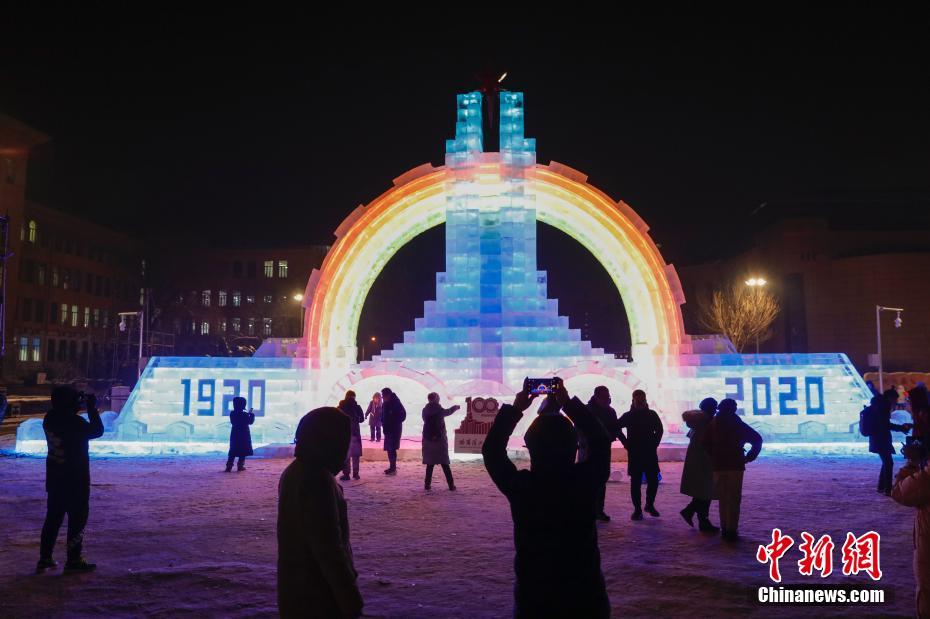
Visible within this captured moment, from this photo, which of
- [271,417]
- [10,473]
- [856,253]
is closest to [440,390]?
[271,417]

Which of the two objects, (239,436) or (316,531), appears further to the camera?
(239,436)

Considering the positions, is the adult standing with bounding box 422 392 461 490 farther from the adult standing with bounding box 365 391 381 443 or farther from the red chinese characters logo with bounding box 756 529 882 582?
the red chinese characters logo with bounding box 756 529 882 582

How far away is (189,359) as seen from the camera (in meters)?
19.4

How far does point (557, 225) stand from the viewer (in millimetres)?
21344

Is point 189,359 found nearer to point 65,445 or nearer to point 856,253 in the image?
point 65,445

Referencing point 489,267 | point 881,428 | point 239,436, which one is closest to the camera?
point 881,428

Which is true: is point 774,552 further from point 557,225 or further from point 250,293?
point 250,293

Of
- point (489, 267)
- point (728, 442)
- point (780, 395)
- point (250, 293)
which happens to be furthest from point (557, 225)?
point (250, 293)

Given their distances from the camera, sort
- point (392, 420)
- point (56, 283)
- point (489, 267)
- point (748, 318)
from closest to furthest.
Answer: point (392, 420)
point (489, 267)
point (748, 318)
point (56, 283)

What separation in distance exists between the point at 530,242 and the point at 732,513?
40.4 feet

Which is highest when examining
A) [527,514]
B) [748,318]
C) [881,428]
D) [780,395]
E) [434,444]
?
[748,318]

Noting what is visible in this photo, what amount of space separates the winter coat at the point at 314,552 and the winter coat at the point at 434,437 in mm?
8558

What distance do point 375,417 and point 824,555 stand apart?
12.0 metres

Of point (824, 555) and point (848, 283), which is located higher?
point (848, 283)
